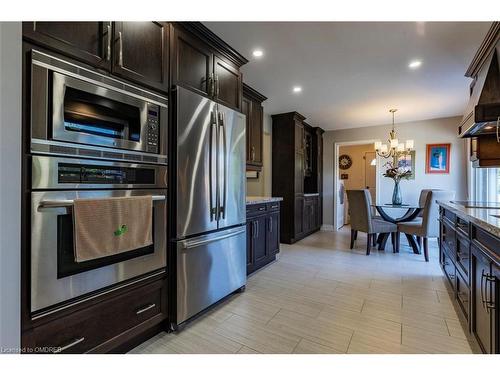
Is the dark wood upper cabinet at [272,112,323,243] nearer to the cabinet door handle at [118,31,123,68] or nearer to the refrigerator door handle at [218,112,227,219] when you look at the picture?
the refrigerator door handle at [218,112,227,219]

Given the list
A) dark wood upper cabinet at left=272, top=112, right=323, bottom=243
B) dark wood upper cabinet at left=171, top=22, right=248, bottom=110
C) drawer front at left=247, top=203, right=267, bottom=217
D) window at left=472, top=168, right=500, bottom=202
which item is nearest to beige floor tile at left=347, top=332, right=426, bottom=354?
drawer front at left=247, top=203, right=267, bottom=217

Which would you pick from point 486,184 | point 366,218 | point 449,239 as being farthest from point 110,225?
point 486,184

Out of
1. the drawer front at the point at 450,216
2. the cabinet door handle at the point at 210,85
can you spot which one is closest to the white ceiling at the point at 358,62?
the cabinet door handle at the point at 210,85

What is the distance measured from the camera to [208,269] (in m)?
2.02

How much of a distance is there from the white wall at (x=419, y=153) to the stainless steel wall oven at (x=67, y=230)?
17.4 feet

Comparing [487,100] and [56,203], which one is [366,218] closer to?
[487,100]

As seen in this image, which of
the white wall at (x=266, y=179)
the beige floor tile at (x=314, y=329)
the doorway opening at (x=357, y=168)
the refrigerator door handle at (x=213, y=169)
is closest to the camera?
the beige floor tile at (x=314, y=329)

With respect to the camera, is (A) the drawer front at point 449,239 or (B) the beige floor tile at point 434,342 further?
(A) the drawer front at point 449,239

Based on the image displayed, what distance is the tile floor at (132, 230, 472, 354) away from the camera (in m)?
1.66

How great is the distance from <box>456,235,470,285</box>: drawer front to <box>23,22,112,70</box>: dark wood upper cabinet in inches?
101

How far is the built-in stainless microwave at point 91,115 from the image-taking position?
1140 millimetres

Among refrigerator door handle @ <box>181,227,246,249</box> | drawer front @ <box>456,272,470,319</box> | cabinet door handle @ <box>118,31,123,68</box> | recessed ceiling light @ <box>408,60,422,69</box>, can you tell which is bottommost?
drawer front @ <box>456,272,470,319</box>

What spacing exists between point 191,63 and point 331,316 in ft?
7.66

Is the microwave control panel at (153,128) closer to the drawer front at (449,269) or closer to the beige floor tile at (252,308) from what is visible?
the beige floor tile at (252,308)
